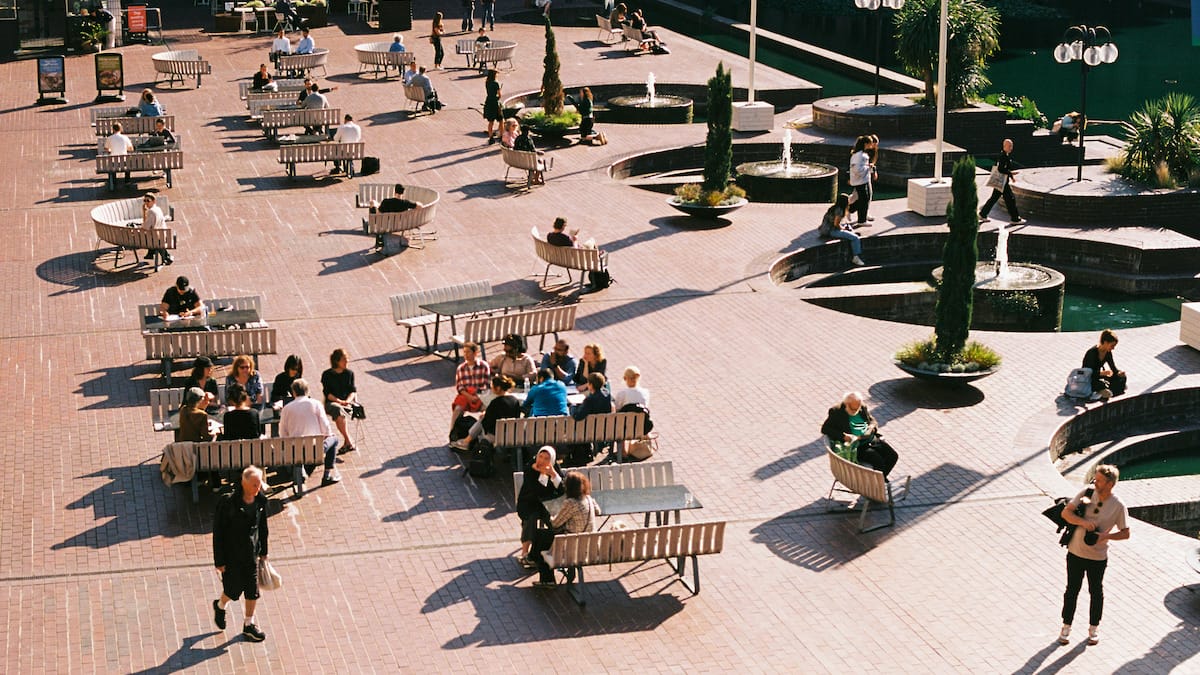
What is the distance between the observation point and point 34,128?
34938 mm

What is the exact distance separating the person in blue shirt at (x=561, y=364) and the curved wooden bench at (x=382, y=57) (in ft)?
83.0

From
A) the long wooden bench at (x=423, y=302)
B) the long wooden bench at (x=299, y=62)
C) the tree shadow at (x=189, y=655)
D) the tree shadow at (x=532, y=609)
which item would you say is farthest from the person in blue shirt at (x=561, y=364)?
the long wooden bench at (x=299, y=62)

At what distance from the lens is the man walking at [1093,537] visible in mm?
12531

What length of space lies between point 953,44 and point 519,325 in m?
18.3

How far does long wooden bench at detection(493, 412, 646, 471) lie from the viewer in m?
15.8

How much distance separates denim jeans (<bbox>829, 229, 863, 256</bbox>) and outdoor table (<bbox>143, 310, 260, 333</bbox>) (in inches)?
392

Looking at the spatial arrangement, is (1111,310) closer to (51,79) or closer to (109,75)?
(109,75)

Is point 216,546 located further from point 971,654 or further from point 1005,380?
point 1005,380

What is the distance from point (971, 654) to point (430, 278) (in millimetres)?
12435

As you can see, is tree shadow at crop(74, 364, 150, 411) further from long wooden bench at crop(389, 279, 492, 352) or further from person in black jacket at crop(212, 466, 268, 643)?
person in black jacket at crop(212, 466, 268, 643)

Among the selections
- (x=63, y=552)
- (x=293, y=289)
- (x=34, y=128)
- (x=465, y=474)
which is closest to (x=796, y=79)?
(x=34, y=128)

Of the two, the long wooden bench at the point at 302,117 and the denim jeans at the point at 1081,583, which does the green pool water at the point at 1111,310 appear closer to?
the denim jeans at the point at 1081,583

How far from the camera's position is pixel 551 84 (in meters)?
33.9

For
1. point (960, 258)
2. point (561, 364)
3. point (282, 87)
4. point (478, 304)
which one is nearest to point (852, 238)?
point (960, 258)
